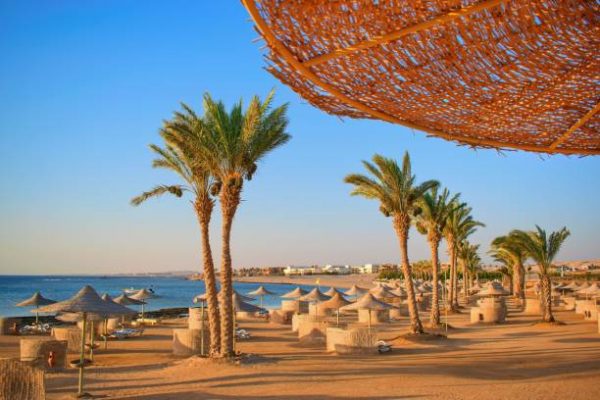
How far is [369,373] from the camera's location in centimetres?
1244

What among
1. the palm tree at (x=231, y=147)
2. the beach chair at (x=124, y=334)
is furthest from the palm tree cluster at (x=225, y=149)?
the beach chair at (x=124, y=334)

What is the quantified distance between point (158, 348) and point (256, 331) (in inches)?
269

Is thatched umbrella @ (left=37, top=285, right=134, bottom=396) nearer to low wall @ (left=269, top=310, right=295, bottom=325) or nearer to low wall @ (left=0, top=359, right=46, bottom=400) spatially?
low wall @ (left=0, top=359, right=46, bottom=400)

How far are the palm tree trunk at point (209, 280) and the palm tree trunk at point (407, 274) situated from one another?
7.77 m

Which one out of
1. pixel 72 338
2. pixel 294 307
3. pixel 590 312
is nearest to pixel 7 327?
pixel 72 338

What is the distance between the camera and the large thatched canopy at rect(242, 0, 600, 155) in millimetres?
3777

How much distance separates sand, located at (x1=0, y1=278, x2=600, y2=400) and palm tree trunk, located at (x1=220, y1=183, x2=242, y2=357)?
676 millimetres

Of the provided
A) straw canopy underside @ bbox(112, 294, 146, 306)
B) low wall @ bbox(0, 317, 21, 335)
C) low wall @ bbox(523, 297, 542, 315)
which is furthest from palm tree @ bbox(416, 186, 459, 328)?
low wall @ bbox(0, 317, 21, 335)

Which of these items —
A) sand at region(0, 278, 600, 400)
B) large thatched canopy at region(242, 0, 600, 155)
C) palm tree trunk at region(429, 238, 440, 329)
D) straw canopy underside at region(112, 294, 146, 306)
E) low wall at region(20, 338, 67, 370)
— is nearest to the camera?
large thatched canopy at region(242, 0, 600, 155)

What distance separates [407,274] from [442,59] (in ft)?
53.8

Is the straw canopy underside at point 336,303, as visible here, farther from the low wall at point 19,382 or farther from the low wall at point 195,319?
the low wall at point 19,382

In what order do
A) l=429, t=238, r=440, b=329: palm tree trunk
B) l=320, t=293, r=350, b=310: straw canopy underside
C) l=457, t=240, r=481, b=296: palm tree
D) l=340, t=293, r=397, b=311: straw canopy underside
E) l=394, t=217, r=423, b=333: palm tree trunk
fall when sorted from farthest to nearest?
l=457, t=240, r=481, b=296: palm tree → l=429, t=238, r=440, b=329: palm tree trunk → l=320, t=293, r=350, b=310: straw canopy underside → l=394, t=217, r=423, b=333: palm tree trunk → l=340, t=293, r=397, b=311: straw canopy underside

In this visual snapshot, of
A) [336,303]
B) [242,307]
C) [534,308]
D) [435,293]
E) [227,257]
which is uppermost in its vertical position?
[227,257]

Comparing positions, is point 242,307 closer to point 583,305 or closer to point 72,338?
point 72,338
